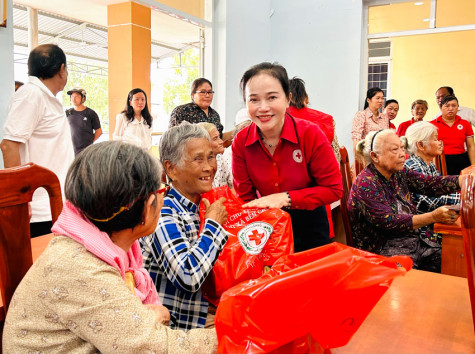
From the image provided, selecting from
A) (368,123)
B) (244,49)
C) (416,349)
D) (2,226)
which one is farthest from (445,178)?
(244,49)

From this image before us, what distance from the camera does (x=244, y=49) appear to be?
19.4 feet

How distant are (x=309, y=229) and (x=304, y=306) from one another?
1.11m

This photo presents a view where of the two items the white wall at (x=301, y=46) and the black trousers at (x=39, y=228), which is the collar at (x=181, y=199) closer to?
the black trousers at (x=39, y=228)

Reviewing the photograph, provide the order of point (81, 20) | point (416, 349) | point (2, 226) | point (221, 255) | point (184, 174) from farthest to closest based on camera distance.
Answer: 1. point (81, 20)
2. point (184, 174)
3. point (221, 255)
4. point (2, 226)
5. point (416, 349)

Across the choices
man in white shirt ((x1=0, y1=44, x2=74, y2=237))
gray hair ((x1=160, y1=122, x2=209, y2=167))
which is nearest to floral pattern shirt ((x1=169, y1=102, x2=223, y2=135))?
man in white shirt ((x1=0, y1=44, x2=74, y2=237))

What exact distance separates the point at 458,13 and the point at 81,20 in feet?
19.1

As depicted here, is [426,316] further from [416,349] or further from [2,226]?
[2,226]

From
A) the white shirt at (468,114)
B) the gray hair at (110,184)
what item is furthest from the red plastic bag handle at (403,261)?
the white shirt at (468,114)

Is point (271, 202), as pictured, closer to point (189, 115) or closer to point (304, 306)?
point (304, 306)

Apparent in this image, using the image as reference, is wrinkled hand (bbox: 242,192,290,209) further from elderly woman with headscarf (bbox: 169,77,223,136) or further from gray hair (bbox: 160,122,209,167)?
elderly woman with headscarf (bbox: 169,77,223,136)

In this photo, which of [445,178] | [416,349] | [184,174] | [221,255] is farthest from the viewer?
[445,178]

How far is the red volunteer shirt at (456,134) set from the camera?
5047 millimetres

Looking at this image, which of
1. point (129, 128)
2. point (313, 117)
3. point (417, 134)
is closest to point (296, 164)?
point (417, 134)

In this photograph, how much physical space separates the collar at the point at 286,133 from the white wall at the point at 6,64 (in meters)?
2.13
